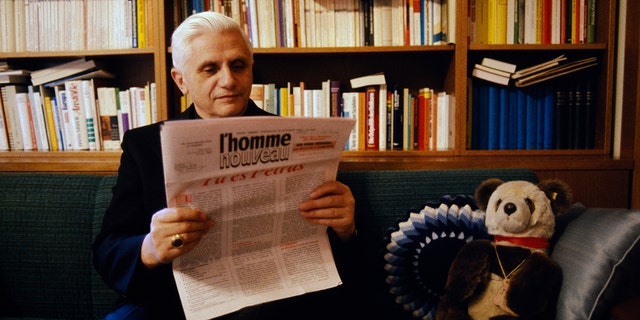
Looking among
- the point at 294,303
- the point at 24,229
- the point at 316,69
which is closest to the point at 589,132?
the point at 316,69

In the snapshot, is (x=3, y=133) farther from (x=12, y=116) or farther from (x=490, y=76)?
(x=490, y=76)

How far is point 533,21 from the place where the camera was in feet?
5.10

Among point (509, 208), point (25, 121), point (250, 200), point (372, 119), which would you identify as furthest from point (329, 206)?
point (25, 121)

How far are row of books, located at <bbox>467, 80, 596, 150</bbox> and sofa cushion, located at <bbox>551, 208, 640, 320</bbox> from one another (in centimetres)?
68

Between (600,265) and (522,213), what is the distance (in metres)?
0.17

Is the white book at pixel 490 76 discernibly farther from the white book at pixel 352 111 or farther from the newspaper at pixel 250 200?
the newspaper at pixel 250 200

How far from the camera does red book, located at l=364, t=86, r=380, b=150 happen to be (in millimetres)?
1596

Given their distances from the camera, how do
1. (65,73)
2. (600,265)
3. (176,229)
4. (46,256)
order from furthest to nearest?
(65,73) → (46,256) → (600,265) → (176,229)

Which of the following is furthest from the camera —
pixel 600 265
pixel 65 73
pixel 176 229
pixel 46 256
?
pixel 65 73

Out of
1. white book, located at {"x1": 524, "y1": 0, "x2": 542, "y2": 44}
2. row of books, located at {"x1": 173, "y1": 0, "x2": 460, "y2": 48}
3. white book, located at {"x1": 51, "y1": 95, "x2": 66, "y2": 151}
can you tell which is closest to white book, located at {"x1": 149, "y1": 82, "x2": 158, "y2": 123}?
row of books, located at {"x1": 173, "y1": 0, "x2": 460, "y2": 48}

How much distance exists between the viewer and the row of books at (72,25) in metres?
1.59

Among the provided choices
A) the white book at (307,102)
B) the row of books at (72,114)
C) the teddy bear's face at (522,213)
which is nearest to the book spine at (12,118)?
the row of books at (72,114)

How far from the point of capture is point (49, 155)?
1.57 m

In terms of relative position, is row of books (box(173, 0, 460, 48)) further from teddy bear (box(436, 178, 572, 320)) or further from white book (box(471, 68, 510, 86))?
teddy bear (box(436, 178, 572, 320))
